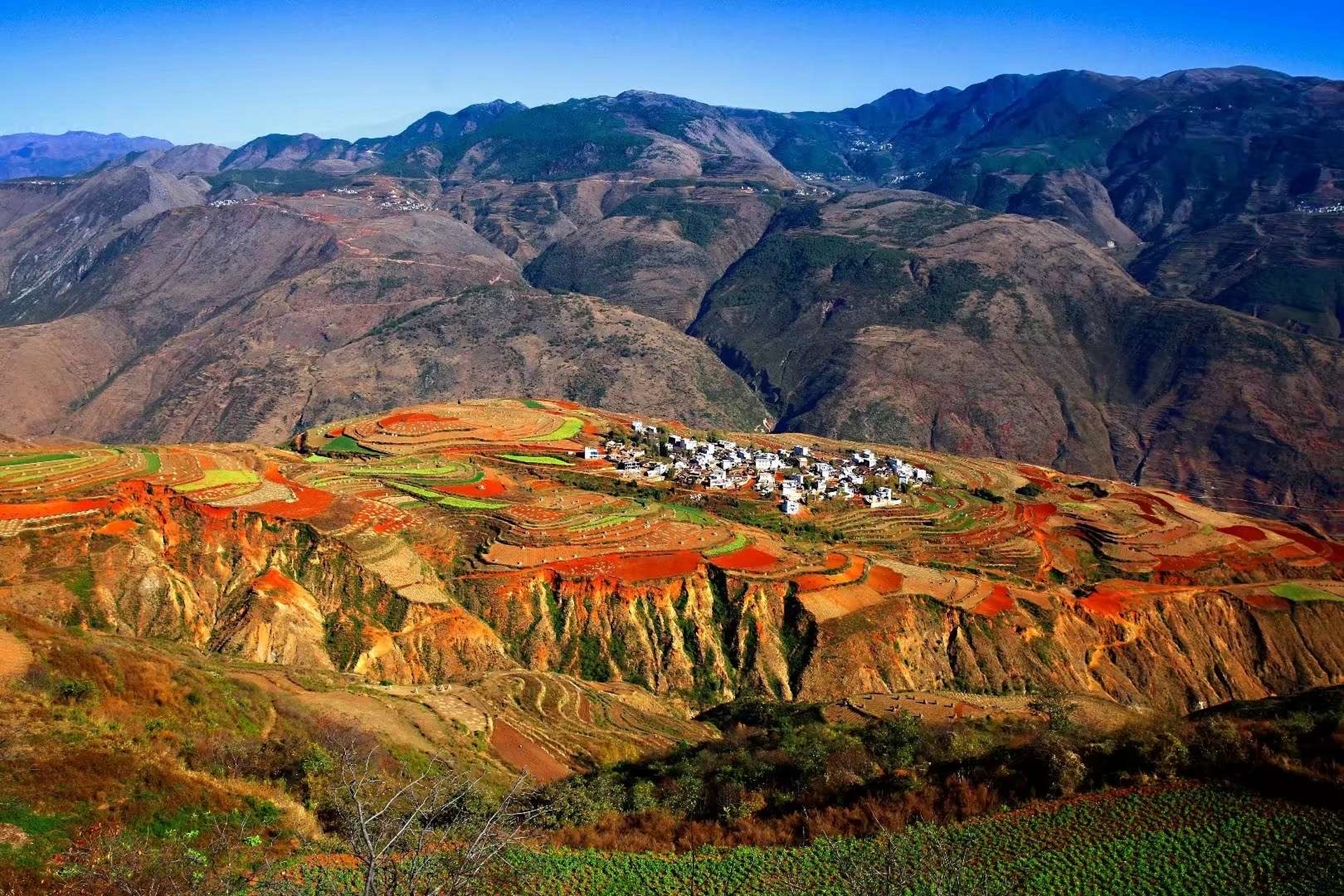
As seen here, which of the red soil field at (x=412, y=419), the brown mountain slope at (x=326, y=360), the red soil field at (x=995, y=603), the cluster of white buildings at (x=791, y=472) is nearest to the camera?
the red soil field at (x=995, y=603)

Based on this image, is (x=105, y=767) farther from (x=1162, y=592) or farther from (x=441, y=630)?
(x=1162, y=592)

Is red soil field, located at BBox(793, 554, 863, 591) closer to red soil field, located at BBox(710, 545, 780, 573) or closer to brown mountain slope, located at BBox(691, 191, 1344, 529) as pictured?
red soil field, located at BBox(710, 545, 780, 573)

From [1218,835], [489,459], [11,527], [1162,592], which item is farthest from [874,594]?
[11,527]

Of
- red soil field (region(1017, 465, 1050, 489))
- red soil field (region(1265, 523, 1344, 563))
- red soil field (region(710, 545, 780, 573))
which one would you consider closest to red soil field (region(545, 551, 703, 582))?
red soil field (region(710, 545, 780, 573))

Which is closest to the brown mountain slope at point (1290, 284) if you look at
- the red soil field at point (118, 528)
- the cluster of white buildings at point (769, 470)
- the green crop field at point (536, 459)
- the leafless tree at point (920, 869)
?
the cluster of white buildings at point (769, 470)

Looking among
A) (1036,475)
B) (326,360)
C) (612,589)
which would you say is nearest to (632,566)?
(612,589)

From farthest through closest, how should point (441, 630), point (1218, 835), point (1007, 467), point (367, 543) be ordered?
point (1007, 467) < point (367, 543) < point (441, 630) < point (1218, 835)

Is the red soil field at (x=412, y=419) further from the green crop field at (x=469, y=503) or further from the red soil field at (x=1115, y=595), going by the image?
the red soil field at (x=1115, y=595)
